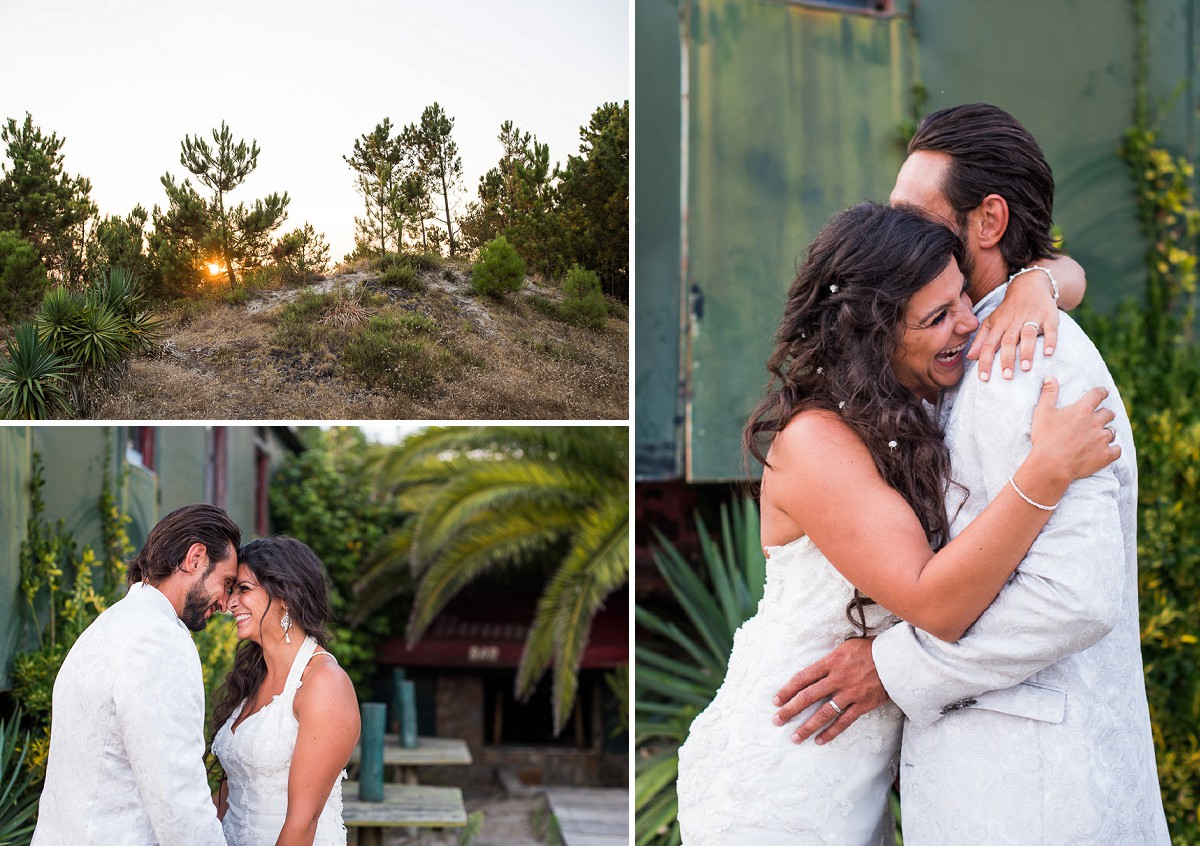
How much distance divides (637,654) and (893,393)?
10.5ft

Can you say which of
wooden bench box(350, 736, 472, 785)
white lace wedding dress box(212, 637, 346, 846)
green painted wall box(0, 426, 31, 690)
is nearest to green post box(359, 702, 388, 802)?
wooden bench box(350, 736, 472, 785)

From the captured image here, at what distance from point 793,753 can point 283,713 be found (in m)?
1.26

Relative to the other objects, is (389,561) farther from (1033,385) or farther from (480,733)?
(1033,385)

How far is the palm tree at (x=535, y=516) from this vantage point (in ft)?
26.5

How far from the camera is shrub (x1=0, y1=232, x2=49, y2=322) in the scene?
147 inches

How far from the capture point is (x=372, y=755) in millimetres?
6625

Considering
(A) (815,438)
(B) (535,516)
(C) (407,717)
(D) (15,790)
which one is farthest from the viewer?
(C) (407,717)

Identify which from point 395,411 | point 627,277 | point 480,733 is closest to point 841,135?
point 627,277

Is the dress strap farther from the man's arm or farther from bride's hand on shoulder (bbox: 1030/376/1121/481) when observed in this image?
bride's hand on shoulder (bbox: 1030/376/1121/481)

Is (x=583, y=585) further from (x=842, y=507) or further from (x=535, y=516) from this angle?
(x=842, y=507)

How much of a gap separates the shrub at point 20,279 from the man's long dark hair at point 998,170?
9.90 feet

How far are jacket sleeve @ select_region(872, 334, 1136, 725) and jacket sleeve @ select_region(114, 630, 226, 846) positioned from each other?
4.68ft

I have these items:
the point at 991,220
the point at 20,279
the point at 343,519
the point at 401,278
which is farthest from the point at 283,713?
the point at 343,519

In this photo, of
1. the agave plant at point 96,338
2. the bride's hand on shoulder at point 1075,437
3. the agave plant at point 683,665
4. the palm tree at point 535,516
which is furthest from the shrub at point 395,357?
the palm tree at point 535,516
